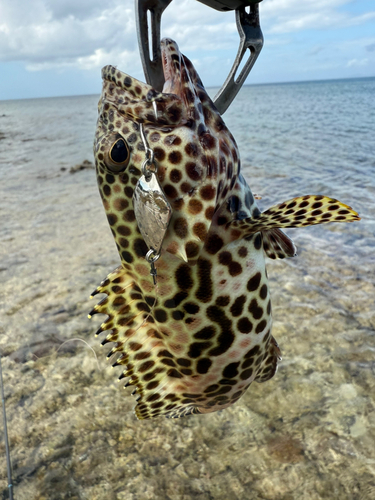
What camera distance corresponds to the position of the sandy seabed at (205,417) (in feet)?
11.9

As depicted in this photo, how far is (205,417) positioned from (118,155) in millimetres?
3153

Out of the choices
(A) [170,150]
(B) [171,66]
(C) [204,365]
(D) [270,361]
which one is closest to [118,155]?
(A) [170,150]

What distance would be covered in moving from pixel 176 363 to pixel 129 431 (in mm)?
2038

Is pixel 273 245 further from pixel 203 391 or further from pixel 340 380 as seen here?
pixel 340 380

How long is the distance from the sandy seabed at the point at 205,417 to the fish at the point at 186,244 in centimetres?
138

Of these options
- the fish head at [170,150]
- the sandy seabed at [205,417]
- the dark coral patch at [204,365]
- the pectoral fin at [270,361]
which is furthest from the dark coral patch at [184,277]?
the sandy seabed at [205,417]

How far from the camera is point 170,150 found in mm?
2133

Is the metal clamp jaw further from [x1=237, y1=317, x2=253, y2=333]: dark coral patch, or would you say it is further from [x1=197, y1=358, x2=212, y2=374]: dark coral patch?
[x1=197, y1=358, x2=212, y2=374]: dark coral patch

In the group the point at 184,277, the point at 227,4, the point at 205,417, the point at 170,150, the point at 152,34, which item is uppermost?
the point at 227,4

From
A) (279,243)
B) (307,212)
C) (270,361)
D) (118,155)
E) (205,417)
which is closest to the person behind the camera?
(307,212)

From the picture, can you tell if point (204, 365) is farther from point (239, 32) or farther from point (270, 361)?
point (239, 32)

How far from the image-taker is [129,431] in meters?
4.18

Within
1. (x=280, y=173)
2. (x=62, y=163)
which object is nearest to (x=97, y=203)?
(x=280, y=173)

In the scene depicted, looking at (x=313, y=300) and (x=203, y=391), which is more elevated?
(x=203, y=391)
